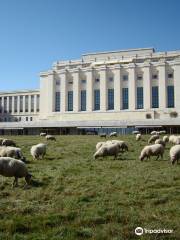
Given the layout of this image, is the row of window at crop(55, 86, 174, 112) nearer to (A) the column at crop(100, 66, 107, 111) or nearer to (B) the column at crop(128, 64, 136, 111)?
(B) the column at crop(128, 64, 136, 111)

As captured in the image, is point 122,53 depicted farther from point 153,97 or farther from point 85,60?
point 153,97

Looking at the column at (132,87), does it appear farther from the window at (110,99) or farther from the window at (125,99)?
the window at (110,99)

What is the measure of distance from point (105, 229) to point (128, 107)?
94928mm

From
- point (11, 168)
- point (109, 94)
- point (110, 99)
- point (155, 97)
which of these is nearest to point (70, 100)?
point (109, 94)

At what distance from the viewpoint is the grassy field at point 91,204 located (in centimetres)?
820

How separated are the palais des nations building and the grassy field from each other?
6938 cm

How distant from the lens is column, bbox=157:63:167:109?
3866 inches

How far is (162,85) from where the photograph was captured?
99.6 metres

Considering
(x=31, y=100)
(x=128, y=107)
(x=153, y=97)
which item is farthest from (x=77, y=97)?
(x=31, y=100)

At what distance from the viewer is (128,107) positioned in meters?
102

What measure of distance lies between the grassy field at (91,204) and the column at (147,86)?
3319 inches

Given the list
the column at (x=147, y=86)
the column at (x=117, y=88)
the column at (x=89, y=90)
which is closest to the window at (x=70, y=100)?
the column at (x=89, y=90)

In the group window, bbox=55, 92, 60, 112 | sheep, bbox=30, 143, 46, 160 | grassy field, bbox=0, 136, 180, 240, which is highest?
window, bbox=55, 92, 60, 112

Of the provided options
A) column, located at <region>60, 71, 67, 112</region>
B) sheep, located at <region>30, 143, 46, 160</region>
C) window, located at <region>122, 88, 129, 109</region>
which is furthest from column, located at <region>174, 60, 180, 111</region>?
sheep, located at <region>30, 143, 46, 160</region>
